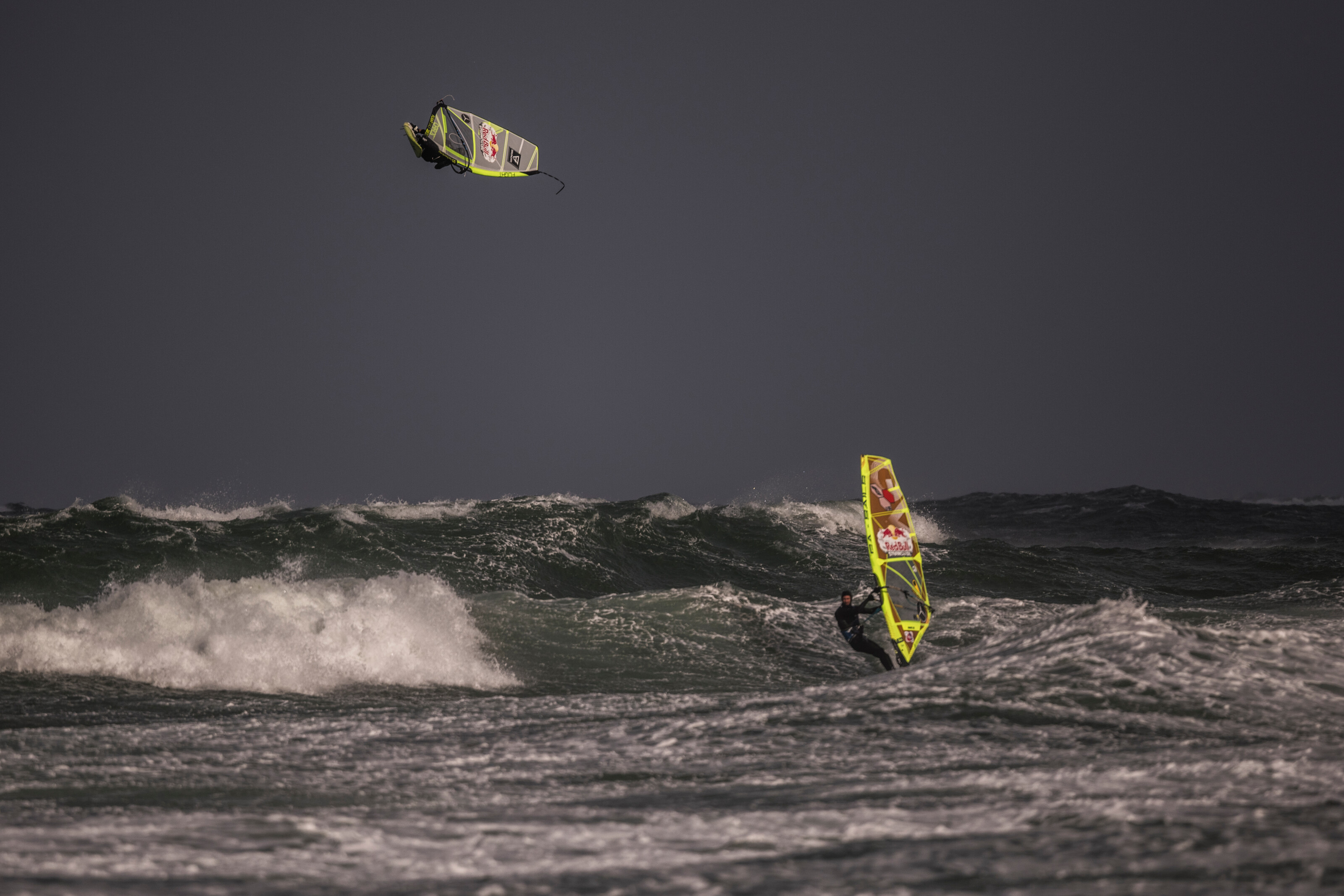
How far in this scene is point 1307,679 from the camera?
4.64 m

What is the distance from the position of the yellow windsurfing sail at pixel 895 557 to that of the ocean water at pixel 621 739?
1.36ft

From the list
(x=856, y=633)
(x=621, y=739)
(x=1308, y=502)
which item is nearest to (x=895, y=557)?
(x=856, y=633)

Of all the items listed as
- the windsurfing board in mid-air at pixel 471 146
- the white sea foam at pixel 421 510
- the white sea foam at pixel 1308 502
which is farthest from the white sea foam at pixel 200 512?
the white sea foam at pixel 1308 502

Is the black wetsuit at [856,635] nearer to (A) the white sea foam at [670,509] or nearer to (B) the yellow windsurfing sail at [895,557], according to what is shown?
(B) the yellow windsurfing sail at [895,557]

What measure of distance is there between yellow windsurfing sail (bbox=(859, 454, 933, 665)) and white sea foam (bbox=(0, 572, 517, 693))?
147 inches

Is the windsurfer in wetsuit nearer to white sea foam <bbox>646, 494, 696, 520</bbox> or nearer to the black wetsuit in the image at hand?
the black wetsuit

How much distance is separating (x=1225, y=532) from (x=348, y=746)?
2088 cm

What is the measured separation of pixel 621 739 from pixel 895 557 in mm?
5541

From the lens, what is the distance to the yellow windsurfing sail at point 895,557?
8.44 metres

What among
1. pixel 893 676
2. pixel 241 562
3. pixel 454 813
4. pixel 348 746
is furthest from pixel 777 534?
pixel 454 813

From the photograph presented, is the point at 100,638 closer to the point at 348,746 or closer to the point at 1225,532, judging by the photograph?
the point at 348,746

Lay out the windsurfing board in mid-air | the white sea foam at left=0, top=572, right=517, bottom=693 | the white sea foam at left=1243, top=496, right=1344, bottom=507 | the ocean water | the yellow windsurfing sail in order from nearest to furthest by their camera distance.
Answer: the ocean water
the white sea foam at left=0, top=572, right=517, bottom=693
the yellow windsurfing sail
the windsurfing board in mid-air
the white sea foam at left=1243, top=496, right=1344, bottom=507

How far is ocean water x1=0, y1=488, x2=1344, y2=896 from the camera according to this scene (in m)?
2.42

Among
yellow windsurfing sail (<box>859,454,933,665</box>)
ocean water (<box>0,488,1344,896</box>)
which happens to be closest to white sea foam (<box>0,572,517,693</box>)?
ocean water (<box>0,488,1344,896</box>)
